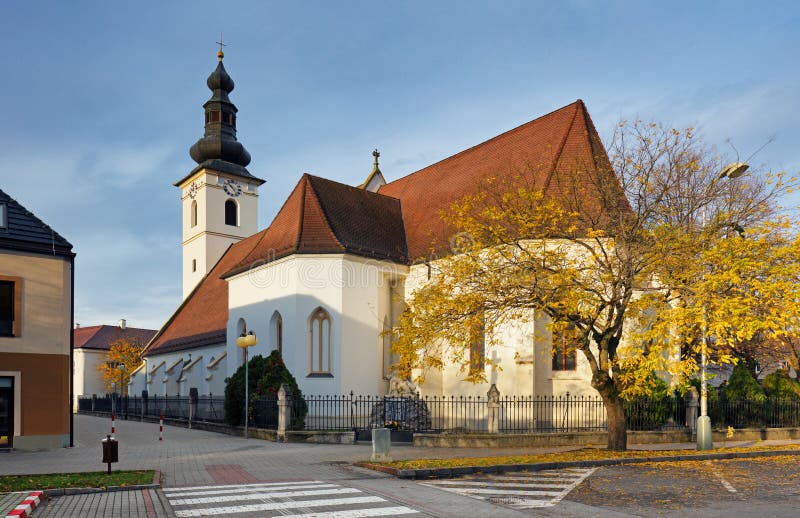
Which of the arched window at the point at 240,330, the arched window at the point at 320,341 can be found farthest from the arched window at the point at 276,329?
the arched window at the point at 240,330

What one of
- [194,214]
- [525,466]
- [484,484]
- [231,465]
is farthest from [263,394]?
[194,214]

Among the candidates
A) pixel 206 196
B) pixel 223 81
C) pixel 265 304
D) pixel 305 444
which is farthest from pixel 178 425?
pixel 223 81

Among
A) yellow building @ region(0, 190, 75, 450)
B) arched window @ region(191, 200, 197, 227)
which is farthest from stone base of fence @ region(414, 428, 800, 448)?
arched window @ region(191, 200, 197, 227)

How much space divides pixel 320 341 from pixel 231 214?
901 inches

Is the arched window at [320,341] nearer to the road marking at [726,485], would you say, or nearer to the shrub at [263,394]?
the shrub at [263,394]

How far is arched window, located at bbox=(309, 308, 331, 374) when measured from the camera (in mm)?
26297

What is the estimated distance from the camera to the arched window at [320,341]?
2630 centimetres

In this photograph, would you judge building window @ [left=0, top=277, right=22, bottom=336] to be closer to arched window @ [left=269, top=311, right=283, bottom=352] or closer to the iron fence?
the iron fence

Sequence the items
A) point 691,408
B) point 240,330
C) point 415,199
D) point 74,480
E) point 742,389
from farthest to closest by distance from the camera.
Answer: point 415,199
point 240,330
point 742,389
point 691,408
point 74,480

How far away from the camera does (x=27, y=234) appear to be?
19891 mm

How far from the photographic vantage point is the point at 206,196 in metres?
44.9

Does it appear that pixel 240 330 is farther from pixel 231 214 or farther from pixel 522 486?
pixel 522 486

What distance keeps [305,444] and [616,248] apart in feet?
34.6

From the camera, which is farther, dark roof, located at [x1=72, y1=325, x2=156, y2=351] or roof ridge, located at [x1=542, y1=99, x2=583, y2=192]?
dark roof, located at [x1=72, y1=325, x2=156, y2=351]
